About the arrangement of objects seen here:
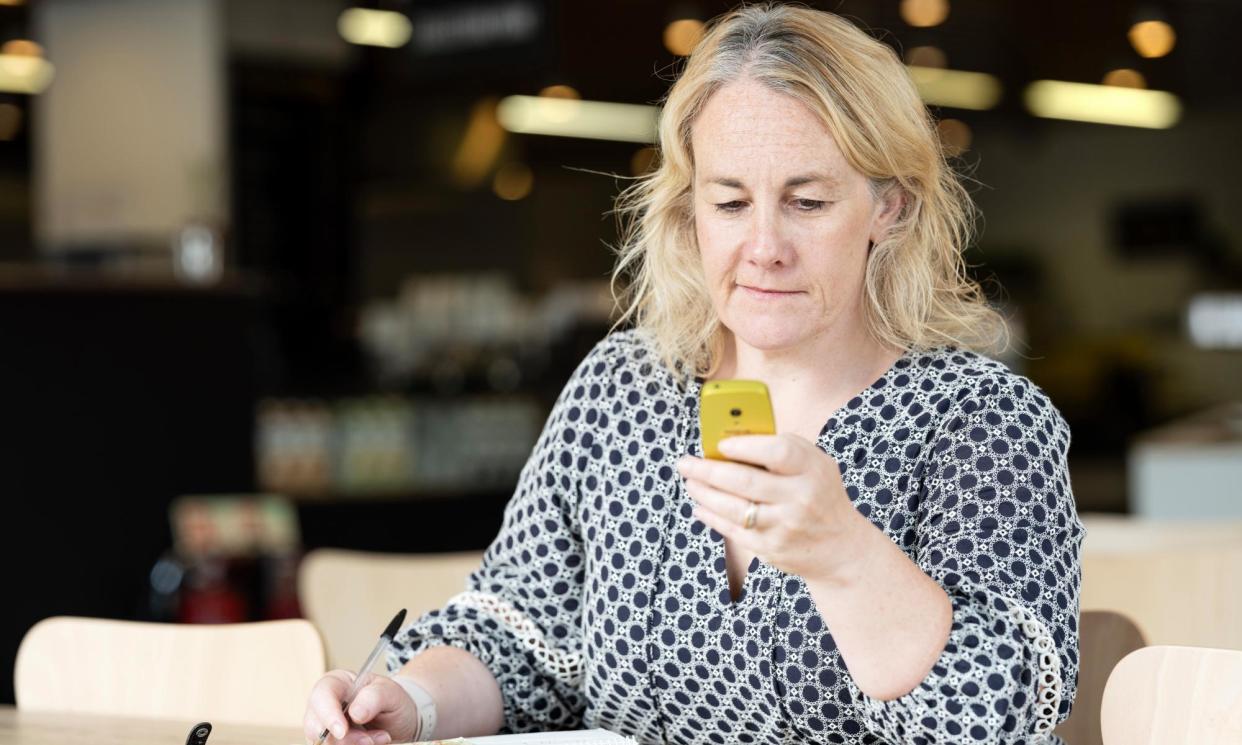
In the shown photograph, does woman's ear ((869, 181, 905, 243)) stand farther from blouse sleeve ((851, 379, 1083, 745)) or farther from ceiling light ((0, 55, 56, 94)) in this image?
ceiling light ((0, 55, 56, 94))

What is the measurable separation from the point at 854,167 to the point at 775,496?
1.78 feet

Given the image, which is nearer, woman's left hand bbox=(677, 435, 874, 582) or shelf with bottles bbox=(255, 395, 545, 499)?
woman's left hand bbox=(677, 435, 874, 582)

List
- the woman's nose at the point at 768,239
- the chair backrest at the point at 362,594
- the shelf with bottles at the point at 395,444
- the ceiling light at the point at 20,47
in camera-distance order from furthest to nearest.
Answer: the ceiling light at the point at 20,47, the shelf with bottles at the point at 395,444, the chair backrest at the point at 362,594, the woman's nose at the point at 768,239

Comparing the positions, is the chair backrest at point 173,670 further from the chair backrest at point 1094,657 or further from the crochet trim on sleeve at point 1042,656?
the chair backrest at point 1094,657

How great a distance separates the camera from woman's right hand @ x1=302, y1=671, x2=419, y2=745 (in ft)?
5.03

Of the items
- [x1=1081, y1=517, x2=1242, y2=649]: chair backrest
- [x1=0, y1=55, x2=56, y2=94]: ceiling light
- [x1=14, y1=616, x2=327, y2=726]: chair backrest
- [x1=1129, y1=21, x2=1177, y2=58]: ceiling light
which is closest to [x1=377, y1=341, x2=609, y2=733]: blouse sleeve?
[x1=14, y1=616, x2=327, y2=726]: chair backrest

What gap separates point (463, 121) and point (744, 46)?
6.29 metres

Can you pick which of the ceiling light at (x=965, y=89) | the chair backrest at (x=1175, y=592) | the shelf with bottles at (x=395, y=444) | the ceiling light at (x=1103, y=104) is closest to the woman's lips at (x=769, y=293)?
the chair backrest at (x=1175, y=592)

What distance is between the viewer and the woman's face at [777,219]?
1591 mm

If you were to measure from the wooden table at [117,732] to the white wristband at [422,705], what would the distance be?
128 mm

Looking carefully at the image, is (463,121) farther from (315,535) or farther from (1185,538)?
(1185,538)

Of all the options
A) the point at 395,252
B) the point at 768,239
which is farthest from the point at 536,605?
the point at 395,252

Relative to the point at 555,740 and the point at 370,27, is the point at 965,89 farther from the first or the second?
the point at 555,740

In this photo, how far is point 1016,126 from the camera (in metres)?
8.72
